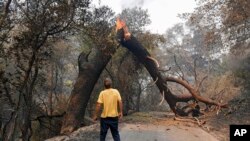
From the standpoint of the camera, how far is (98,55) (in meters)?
16.4

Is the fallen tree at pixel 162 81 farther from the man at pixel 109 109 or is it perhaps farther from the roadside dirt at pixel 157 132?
the man at pixel 109 109

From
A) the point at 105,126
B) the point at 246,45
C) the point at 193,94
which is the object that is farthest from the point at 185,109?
the point at 105,126

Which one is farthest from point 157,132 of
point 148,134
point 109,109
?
point 109,109

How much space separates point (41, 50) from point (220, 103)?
32.6 feet

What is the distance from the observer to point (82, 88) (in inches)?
627

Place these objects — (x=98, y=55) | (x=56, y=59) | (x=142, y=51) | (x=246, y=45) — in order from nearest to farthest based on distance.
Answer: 1. (x=98, y=55)
2. (x=142, y=51)
3. (x=246, y=45)
4. (x=56, y=59)

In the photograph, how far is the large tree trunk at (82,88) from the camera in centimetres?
1562

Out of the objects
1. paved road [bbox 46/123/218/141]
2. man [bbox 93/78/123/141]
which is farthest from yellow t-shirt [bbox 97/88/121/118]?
paved road [bbox 46/123/218/141]

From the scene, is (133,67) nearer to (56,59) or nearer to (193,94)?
(193,94)

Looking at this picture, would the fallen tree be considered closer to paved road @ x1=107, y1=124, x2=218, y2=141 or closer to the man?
paved road @ x1=107, y1=124, x2=218, y2=141

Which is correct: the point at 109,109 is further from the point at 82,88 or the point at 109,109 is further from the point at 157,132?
the point at 82,88

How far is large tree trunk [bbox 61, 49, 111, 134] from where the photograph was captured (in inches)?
615

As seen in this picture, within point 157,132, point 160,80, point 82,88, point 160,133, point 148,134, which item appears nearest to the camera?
point 148,134

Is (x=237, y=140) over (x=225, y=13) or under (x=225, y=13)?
under
